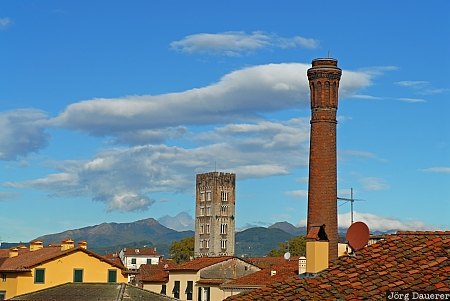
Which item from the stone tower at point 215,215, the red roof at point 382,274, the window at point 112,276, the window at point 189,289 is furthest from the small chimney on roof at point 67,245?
the stone tower at point 215,215

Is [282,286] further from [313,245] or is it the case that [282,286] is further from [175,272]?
[175,272]

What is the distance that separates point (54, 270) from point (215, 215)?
11164cm

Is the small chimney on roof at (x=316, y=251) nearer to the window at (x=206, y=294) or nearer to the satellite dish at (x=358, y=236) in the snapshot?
the satellite dish at (x=358, y=236)

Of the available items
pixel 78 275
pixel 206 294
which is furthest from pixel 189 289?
pixel 78 275

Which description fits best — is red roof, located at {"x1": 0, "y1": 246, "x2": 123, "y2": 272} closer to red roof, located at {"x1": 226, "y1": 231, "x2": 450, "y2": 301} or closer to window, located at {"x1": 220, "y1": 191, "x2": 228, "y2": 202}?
red roof, located at {"x1": 226, "y1": 231, "x2": 450, "y2": 301}

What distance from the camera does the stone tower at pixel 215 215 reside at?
164 metres

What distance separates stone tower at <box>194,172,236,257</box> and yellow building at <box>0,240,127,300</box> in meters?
102

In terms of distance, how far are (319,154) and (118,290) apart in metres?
24.5

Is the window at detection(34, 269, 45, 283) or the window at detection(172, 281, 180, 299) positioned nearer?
the window at detection(34, 269, 45, 283)

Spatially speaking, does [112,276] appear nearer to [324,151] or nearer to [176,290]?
[176,290]

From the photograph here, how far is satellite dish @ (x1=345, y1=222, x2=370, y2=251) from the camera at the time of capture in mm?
19953

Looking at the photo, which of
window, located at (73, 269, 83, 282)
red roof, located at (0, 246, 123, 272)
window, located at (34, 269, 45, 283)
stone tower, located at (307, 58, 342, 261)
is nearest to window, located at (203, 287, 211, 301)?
red roof, located at (0, 246, 123, 272)

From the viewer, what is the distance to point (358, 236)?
2006cm

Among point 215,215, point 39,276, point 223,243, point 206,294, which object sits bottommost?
point 206,294
